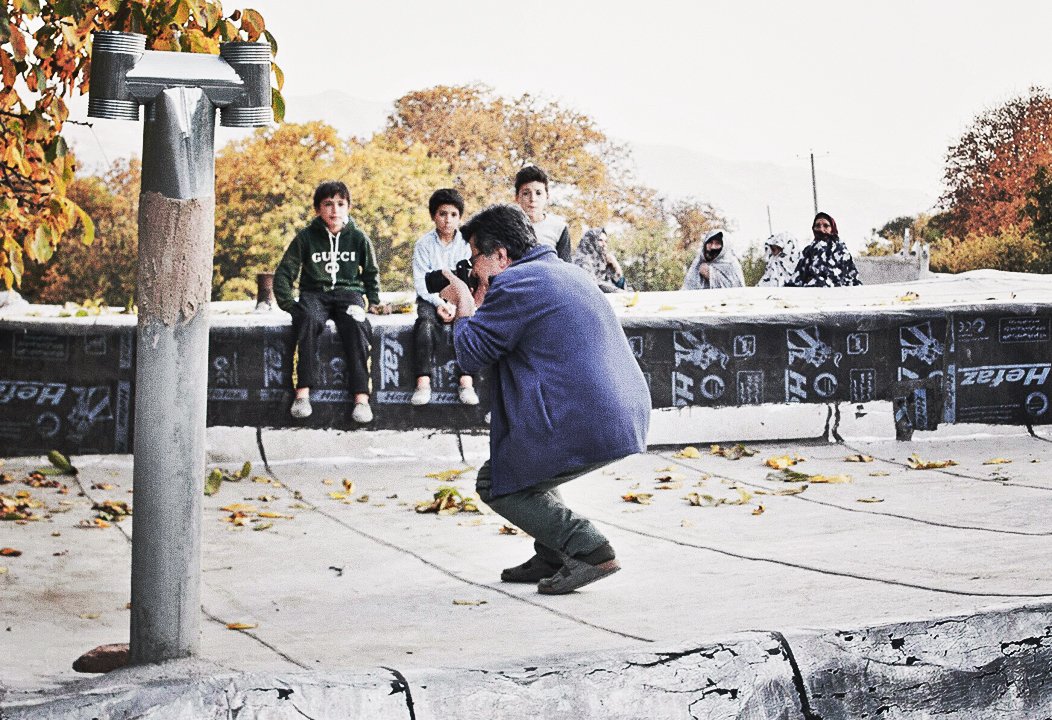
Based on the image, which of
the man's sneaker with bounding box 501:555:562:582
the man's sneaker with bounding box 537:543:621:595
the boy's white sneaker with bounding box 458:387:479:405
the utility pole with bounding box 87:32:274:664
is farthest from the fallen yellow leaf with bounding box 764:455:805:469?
the utility pole with bounding box 87:32:274:664

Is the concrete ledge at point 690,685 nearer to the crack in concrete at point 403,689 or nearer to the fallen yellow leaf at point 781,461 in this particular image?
the crack in concrete at point 403,689

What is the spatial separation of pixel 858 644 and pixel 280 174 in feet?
97.0

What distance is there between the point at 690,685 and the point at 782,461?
509cm

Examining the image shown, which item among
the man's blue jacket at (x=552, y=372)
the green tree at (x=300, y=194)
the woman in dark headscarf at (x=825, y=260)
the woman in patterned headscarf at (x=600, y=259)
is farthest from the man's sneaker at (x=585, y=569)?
the green tree at (x=300, y=194)

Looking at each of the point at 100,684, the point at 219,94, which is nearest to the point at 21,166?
the point at 219,94

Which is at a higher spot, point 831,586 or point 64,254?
point 64,254

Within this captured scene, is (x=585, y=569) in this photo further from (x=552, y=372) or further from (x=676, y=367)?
(x=676, y=367)

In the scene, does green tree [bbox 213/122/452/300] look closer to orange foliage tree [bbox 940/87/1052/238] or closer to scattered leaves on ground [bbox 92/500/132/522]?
orange foliage tree [bbox 940/87/1052/238]

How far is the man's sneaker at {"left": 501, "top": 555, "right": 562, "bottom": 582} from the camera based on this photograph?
5328 millimetres

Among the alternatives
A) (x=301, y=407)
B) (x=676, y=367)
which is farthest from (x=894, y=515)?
(x=301, y=407)

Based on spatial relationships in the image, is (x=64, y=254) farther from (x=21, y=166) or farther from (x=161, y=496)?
(x=161, y=496)

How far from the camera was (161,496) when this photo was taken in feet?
12.3

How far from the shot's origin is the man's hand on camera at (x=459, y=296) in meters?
5.01

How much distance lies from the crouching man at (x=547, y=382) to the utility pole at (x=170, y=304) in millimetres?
1312
